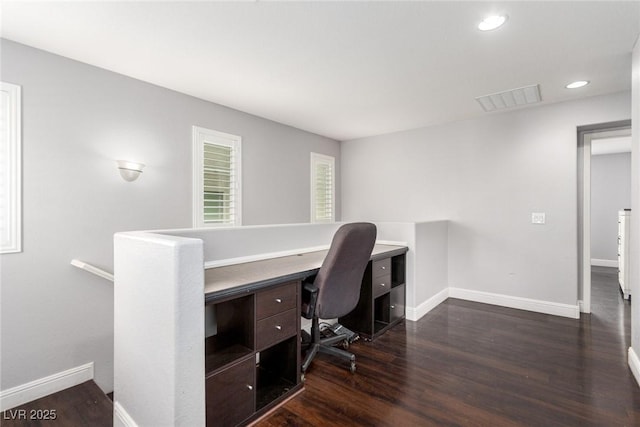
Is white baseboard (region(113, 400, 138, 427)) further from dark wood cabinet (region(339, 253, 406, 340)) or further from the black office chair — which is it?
dark wood cabinet (region(339, 253, 406, 340))

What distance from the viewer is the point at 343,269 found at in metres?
2.21

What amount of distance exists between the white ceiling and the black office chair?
1.39m

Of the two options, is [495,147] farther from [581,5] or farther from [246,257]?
[246,257]

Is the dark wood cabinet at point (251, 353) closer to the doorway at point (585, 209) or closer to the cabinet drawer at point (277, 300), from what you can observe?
the cabinet drawer at point (277, 300)

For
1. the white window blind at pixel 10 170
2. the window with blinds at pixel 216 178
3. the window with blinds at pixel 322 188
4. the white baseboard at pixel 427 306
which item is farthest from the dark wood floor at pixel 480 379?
the window with blinds at pixel 322 188

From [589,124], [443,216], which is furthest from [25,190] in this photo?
[589,124]

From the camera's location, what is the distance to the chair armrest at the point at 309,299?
2189mm

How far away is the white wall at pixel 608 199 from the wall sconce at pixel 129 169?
8.32m

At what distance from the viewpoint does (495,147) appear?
3912mm

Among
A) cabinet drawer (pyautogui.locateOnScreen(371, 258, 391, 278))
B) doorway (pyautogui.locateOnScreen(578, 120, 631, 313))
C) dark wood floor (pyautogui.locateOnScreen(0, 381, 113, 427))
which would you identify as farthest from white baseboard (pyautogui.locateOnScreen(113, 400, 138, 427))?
doorway (pyautogui.locateOnScreen(578, 120, 631, 313))

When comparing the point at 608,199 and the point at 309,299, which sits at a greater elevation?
the point at 608,199

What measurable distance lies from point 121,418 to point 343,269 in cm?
163

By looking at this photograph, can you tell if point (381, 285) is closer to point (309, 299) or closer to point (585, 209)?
point (309, 299)

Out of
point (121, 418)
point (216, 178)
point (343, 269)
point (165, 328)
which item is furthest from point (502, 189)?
point (121, 418)
